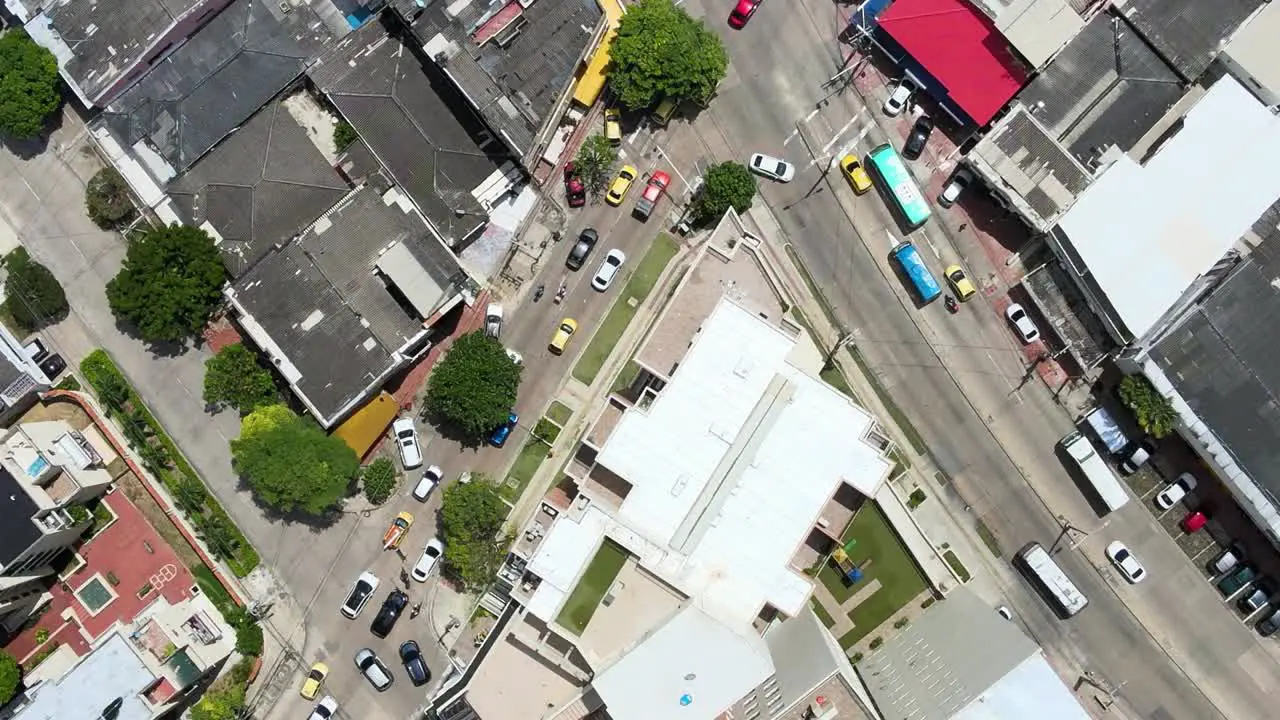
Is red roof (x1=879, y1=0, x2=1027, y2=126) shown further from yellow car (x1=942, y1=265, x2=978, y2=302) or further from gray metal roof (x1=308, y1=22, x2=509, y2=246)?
gray metal roof (x1=308, y1=22, x2=509, y2=246)

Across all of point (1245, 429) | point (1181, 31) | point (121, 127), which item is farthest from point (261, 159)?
point (1245, 429)

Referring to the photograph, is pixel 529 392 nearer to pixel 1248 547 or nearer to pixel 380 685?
pixel 380 685

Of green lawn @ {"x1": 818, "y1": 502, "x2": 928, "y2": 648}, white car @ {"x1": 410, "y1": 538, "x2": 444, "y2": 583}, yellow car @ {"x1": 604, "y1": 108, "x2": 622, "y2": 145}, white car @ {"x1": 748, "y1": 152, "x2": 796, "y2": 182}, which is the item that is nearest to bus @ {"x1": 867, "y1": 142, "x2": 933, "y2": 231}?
white car @ {"x1": 748, "y1": 152, "x2": 796, "y2": 182}

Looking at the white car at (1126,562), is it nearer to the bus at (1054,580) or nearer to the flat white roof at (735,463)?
the bus at (1054,580)

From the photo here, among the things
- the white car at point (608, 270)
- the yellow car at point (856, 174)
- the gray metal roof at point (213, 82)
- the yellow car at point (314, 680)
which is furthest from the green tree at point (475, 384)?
the yellow car at point (856, 174)

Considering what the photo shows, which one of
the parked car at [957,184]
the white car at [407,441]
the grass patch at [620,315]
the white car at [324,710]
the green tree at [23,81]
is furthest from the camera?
the grass patch at [620,315]

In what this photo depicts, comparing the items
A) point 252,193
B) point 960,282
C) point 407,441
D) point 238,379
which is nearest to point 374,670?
point 407,441
